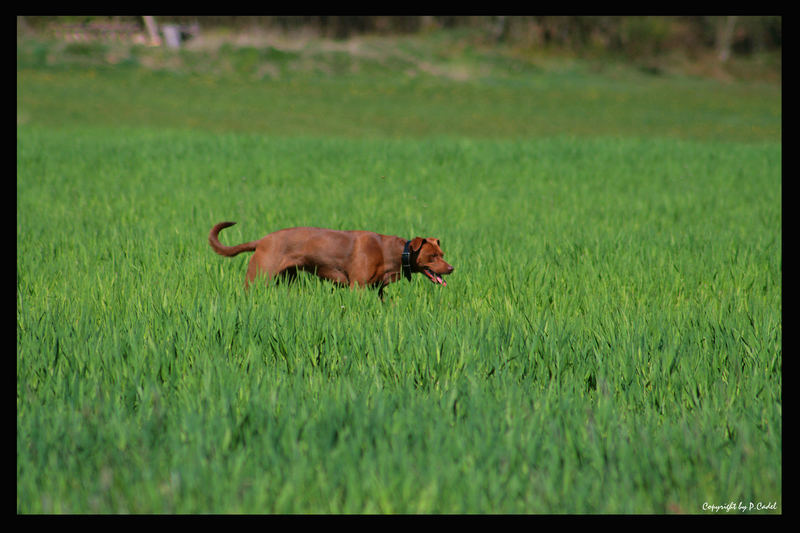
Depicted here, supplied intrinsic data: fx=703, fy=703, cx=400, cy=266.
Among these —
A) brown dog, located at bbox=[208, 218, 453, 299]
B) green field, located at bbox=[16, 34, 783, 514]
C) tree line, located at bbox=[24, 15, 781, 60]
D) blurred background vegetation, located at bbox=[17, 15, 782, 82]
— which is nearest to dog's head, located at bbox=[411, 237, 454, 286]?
brown dog, located at bbox=[208, 218, 453, 299]

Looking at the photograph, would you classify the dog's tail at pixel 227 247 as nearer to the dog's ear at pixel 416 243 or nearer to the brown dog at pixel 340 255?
the brown dog at pixel 340 255

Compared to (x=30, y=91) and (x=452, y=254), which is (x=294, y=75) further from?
(x=452, y=254)

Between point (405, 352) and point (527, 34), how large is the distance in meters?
49.1

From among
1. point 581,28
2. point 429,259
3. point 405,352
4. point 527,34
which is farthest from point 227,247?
point 581,28

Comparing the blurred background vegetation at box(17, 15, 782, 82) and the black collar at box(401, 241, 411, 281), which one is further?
the blurred background vegetation at box(17, 15, 782, 82)

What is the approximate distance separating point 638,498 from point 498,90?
33410 mm

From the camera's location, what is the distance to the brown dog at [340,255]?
531 cm

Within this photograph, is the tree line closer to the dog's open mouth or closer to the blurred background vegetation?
the blurred background vegetation

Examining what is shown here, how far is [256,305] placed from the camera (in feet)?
15.2

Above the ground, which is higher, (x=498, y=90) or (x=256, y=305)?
(x=498, y=90)

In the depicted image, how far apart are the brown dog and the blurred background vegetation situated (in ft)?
124

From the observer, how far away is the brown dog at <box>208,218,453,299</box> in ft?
17.4
